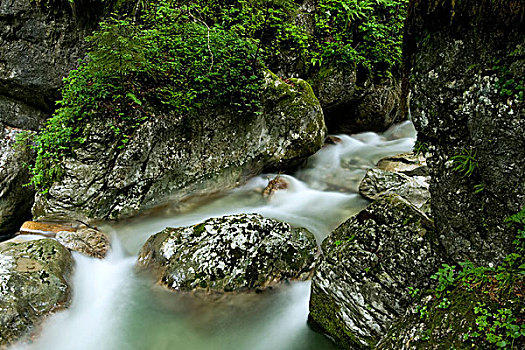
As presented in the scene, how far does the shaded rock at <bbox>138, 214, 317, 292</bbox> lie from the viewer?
4223 mm

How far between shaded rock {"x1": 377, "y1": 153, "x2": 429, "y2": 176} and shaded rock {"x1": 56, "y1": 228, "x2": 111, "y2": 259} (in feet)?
20.0

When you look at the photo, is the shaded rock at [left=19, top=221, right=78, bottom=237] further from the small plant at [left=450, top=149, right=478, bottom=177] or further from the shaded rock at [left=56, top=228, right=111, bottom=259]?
the small plant at [left=450, top=149, right=478, bottom=177]

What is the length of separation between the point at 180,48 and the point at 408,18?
4.80m

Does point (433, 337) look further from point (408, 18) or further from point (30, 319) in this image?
point (30, 319)

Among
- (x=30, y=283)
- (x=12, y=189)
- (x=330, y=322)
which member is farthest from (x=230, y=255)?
(x=12, y=189)

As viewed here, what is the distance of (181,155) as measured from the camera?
6094mm

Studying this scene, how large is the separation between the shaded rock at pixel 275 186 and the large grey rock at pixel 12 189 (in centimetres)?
506

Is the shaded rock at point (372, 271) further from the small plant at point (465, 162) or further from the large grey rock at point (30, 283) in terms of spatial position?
the large grey rock at point (30, 283)

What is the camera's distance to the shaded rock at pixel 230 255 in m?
4.22

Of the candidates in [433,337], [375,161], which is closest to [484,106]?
[433,337]

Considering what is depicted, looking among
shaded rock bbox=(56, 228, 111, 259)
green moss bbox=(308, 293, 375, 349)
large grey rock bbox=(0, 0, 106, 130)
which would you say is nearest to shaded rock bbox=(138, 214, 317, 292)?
shaded rock bbox=(56, 228, 111, 259)

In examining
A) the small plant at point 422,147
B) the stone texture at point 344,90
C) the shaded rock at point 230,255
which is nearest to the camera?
the small plant at point 422,147

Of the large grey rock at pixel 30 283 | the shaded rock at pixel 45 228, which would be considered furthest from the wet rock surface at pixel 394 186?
the shaded rock at pixel 45 228

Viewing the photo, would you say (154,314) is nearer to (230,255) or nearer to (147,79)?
(230,255)
